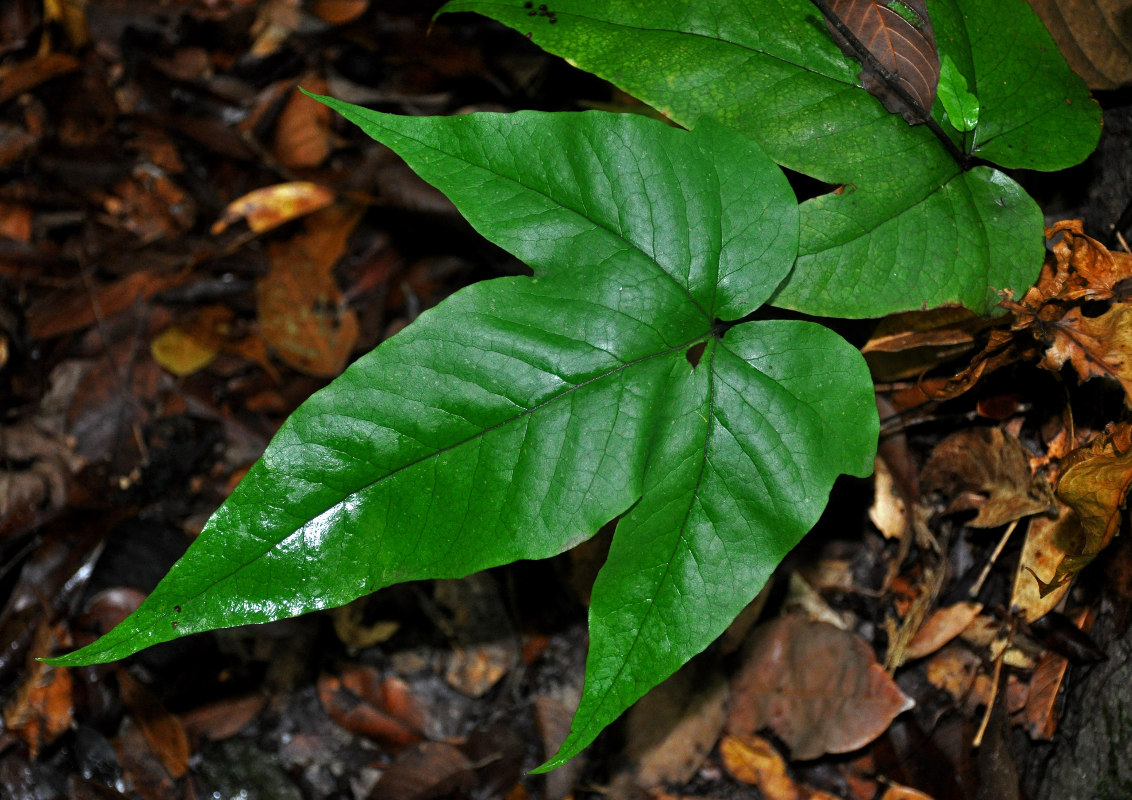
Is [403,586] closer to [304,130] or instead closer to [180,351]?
[180,351]

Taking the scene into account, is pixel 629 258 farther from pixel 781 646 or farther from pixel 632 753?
pixel 632 753

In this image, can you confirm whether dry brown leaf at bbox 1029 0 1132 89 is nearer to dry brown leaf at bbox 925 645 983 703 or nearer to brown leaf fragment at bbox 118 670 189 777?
dry brown leaf at bbox 925 645 983 703

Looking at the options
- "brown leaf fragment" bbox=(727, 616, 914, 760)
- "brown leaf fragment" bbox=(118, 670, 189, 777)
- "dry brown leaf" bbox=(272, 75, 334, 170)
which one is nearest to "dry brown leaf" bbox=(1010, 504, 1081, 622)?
"brown leaf fragment" bbox=(727, 616, 914, 760)

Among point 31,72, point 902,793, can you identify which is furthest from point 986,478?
point 31,72

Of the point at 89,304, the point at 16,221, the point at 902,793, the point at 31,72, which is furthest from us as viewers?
the point at 31,72

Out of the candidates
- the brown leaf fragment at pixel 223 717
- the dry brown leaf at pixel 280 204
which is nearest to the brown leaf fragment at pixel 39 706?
the brown leaf fragment at pixel 223 717

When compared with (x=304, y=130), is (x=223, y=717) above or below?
below

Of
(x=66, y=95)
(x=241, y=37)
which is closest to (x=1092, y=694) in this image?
(x=241, y=37)
